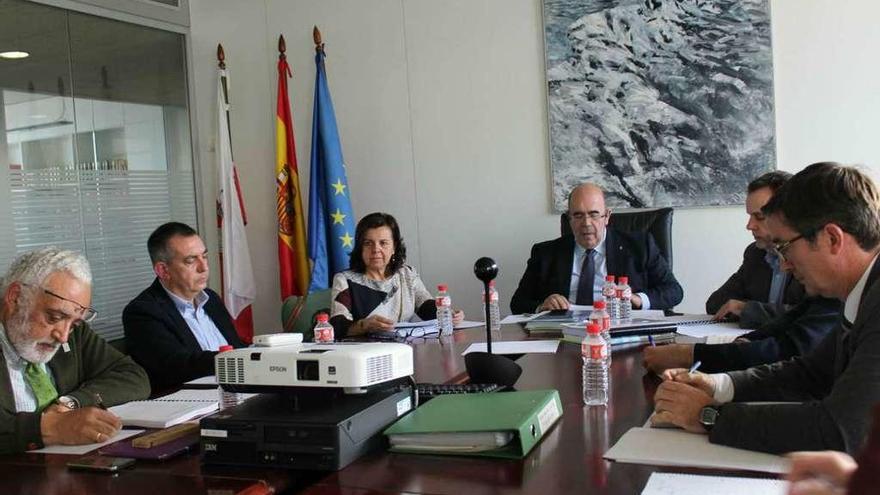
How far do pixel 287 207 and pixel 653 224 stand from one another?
224 centimetres

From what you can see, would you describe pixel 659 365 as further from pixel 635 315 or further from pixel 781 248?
pixel 635 315

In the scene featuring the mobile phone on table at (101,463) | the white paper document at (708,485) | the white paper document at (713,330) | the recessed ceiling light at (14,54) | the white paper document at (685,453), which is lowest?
the white paper document at (713,330)

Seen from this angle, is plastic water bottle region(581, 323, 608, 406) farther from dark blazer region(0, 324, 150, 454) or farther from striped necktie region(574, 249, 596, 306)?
striped necktie region(574, 249, 596, 306)

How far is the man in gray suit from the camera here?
1.38m

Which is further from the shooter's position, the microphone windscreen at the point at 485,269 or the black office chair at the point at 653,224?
the black office chair at the point at 653,224

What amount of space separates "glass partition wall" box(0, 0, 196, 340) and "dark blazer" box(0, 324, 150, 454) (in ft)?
7.66

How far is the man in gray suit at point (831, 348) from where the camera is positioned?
1377 mm

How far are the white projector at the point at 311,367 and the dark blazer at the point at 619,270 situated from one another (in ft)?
7.25

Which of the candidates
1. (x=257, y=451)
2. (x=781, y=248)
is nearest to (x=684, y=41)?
(x=781, y=248)

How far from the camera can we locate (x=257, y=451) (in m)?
1.50

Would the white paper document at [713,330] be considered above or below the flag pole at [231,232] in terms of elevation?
below

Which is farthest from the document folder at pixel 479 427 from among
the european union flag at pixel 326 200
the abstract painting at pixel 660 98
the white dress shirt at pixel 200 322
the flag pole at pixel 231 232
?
the flag pole at pixel 231 232

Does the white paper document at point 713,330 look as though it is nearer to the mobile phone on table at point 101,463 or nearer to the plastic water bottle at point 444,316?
the plastic water bottle at point 444,316

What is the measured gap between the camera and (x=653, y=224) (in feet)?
12.9
